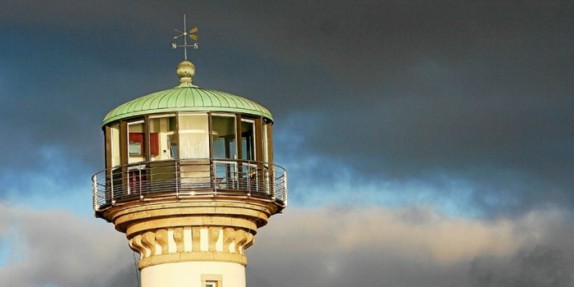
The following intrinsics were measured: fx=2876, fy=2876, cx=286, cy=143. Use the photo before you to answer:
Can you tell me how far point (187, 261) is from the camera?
99.4m

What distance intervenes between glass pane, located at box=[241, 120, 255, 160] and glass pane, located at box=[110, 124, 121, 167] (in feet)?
14.2

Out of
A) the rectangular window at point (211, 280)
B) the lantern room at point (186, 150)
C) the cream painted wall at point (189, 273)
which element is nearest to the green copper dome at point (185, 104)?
the lantern room at point (186, 150)

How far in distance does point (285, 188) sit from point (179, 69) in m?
5.72

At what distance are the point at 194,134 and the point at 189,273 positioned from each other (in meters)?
4.86

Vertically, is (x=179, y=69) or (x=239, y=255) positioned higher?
(x=179, y=69)

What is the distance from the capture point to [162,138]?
100m

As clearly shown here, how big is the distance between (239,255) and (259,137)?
419 cm

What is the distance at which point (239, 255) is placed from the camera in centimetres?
10056

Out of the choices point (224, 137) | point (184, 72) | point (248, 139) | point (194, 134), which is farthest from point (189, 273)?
point (184, 72)

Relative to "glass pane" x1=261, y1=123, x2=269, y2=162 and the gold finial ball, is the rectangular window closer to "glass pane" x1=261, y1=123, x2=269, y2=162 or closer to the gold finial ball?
"glass pane" x1=261, y1=123, x2=269, y2=162

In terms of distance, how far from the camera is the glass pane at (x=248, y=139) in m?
101

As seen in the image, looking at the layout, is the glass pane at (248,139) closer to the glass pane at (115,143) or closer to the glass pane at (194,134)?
the glass pane at (194,134)

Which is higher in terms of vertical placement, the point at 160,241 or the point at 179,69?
the point at 179,69

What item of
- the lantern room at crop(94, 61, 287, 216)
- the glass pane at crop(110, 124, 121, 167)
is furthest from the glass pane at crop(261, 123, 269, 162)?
the glass pane at crop(110, 124, 121, 167)
